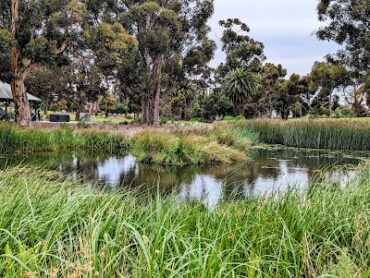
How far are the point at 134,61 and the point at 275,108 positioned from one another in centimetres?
2337

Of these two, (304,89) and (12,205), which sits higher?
(304,89)

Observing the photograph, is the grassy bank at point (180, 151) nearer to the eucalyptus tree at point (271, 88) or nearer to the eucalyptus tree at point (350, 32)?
the eucalyptus tree at point (350, 32)

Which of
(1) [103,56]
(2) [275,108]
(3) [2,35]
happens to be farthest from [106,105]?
(3) [2,35]

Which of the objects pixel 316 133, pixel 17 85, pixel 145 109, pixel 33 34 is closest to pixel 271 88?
pixel 145 109

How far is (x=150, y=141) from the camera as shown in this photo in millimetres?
13773

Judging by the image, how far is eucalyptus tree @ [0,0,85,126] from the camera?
1711 centimetres

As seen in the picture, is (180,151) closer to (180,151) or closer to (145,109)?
(180,151)

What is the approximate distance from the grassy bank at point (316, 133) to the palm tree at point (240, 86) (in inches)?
852

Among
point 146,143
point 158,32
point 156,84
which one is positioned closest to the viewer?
point 146,143

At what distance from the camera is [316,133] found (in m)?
18.5

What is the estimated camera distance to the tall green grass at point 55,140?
47.9ft

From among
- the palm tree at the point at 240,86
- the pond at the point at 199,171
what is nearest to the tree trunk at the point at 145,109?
the pond at the point at 199,171

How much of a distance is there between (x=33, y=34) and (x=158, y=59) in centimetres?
1113

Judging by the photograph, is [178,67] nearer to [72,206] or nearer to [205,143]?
[205,143]
